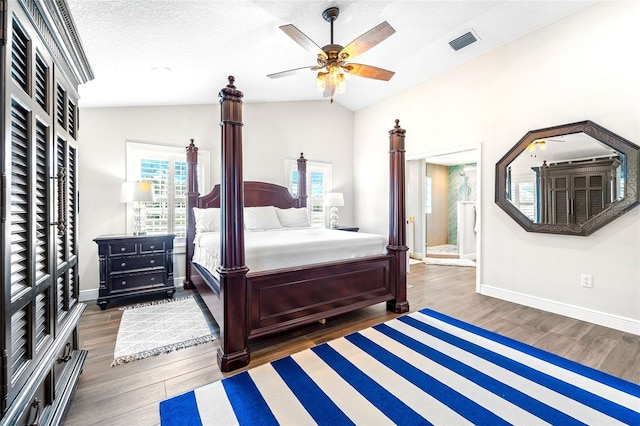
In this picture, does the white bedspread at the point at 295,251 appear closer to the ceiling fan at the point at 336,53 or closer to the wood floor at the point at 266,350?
the wood floor at the point at 266,350

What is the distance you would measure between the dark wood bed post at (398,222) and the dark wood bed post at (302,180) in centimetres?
216

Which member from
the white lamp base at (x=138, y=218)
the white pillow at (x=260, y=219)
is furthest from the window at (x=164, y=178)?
the white pillow at (x=260, y=219)

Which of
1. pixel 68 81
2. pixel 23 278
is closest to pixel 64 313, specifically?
pixel 23 278

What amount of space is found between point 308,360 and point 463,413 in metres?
1.08

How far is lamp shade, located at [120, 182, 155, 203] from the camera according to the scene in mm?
3518

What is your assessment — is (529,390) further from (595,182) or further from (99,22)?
(99,22)

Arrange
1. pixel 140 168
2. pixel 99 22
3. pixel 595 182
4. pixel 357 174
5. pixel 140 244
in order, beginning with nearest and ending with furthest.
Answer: pixel 99 22 < pixel 595 182 < pixel 140 244 < pixel 140 168 < pixel 357 174

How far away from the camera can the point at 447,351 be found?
2.34m

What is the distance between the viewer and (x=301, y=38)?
2.49 m

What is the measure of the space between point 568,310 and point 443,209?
5.42 meters

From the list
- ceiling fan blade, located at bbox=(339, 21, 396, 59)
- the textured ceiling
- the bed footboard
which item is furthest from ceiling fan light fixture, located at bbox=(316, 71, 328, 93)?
the bed footboard

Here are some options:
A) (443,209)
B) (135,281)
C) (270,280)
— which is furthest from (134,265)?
(443,209)

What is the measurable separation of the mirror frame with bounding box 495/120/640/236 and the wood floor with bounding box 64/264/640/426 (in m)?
0.99

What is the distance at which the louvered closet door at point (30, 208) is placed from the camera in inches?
40.7
